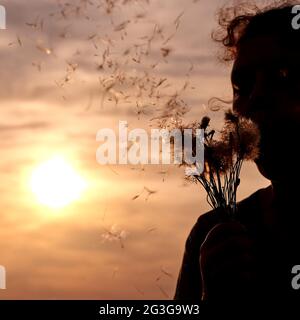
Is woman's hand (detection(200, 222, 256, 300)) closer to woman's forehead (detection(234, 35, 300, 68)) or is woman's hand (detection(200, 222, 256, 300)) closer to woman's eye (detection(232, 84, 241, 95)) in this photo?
woman's eye (detection(232, 84, 241, 95))

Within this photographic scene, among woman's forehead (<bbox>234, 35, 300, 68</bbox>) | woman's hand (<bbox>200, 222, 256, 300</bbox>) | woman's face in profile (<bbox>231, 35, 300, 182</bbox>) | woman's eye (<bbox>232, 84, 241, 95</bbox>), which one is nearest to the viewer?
woman's hand (<bbox>200, 222, 256, 300</bbox>)

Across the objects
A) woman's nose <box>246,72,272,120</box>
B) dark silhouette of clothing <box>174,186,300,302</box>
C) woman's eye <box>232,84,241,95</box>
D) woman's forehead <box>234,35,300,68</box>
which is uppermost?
woman's forehead <box>234,35,300,68</box>

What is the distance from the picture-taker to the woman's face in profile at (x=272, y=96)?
4105 millimetres

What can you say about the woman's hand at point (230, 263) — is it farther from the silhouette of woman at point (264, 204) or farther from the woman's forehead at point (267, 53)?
the woman's forehead at point (267, 53)

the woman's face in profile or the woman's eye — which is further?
the woman's eye

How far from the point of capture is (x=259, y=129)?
4.18m

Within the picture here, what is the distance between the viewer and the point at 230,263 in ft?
12.1

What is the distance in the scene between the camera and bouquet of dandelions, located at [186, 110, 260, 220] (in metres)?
4.16

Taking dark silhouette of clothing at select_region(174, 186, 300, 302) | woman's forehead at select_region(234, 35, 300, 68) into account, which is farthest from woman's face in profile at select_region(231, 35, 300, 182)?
dark silhouette of clothing at select_region(174, 186, 300, 302)

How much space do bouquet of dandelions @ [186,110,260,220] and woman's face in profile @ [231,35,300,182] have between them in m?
0.08

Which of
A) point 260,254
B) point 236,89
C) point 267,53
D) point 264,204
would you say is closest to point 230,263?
point 260,254

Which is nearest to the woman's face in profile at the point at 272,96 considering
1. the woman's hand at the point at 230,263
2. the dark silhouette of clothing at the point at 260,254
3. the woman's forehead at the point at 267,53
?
the woman's forehead at the point at 267,53
